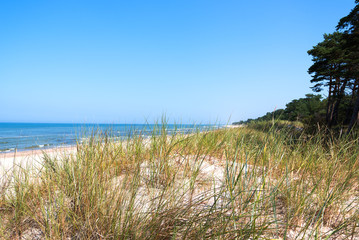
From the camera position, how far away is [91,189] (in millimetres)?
1362

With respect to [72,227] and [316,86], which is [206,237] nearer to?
[72,227]

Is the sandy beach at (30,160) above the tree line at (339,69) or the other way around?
the other way around

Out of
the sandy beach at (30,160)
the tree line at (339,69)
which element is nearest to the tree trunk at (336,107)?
the tree line at (339,69)

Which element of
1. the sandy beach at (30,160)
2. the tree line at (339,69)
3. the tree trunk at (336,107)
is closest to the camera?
the sandy beach at (30,160)

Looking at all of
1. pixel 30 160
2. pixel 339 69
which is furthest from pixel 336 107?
pixel 30 160

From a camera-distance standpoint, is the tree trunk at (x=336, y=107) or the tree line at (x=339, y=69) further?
the tree trunk at (x=336, y=107)

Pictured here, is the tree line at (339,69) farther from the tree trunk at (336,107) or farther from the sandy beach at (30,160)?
the sandy beach at (30,160)

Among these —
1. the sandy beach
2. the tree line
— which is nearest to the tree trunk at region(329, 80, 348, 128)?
the tree line

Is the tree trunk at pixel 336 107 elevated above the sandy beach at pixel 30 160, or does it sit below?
above

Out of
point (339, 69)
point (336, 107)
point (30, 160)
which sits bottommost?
point (30, 160)

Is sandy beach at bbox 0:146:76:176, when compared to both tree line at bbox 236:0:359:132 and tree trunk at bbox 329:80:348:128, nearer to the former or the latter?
tree line at bbox 236:0:359:132

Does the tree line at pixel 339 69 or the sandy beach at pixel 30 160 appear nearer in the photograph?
the sandy beach at pixel 30 160

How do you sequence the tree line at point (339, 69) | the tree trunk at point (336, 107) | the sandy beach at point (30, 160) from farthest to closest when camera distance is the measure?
the tree trunk at point (336, 107) → the tree line at point (339, 69) → the sandy beach at point (30, 160)

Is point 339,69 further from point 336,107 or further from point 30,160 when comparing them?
point 30,160
